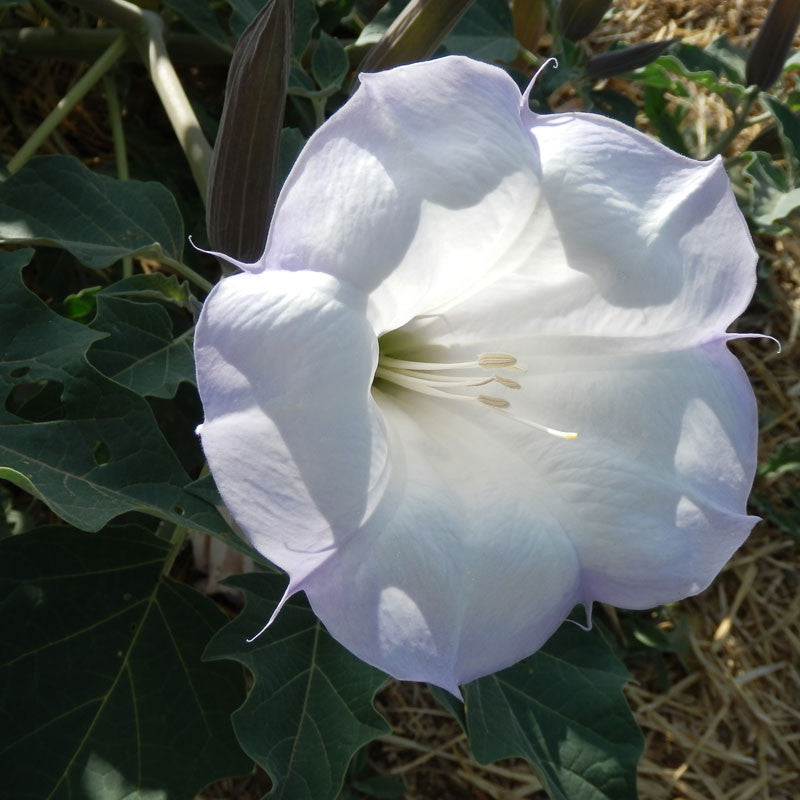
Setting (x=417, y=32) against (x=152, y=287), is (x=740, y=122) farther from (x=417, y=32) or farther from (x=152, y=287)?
(x=152, y=287)

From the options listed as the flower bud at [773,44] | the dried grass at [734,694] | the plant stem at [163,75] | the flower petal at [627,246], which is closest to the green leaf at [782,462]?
the dried grass at [734,694]

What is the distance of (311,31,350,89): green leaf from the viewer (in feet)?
3.50

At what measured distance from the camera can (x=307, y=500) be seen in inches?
24.4

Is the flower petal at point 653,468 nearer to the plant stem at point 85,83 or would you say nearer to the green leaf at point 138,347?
the green leaf at point 138,347

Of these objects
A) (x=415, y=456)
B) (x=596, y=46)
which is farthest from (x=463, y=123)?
(x=596, y=46)

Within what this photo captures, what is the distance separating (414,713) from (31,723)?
0.52 meters

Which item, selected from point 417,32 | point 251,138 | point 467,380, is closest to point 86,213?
point 251,138

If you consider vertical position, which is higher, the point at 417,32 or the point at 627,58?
the point at 417,32

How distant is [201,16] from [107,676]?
2.35ft

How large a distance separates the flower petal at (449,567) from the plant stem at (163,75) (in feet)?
1.35

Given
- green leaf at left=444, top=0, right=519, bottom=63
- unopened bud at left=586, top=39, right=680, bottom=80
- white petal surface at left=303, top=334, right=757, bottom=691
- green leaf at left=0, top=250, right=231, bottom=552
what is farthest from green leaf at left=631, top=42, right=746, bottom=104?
green leaf at left=0, top=250, right=231, bottom=552

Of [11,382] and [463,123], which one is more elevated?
[463,123]

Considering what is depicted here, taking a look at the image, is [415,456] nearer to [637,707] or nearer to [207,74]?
[637,707]

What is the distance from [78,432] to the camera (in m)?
0.86
